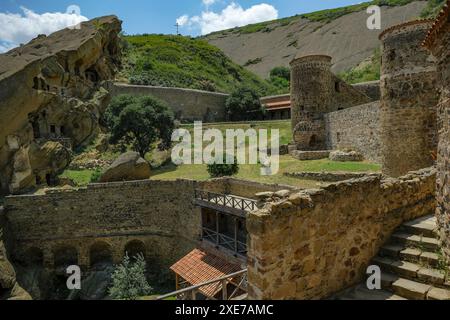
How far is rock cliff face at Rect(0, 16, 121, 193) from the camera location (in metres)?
21.5

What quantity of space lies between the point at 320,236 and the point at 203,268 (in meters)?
11.3

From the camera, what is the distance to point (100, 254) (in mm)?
20141

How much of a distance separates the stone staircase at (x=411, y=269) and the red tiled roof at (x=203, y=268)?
9055 millimetres

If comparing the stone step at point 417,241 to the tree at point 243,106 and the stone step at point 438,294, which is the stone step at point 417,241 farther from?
the tree at point 243,106

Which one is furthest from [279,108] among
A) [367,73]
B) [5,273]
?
[5,273]

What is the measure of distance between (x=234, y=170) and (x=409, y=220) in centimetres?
1501

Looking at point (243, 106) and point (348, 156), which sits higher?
point (243, 106)

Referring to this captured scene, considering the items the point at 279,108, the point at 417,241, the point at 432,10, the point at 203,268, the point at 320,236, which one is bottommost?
the point at 203,268

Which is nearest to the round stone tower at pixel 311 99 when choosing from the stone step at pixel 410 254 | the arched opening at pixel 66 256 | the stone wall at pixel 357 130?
the stone wall at pixel 357 130

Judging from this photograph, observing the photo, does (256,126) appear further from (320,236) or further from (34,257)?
(320,236)

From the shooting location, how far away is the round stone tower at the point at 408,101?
1253 centimetres

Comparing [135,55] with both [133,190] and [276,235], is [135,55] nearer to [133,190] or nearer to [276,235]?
[133,190]

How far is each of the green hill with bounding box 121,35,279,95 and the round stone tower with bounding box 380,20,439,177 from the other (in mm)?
34086

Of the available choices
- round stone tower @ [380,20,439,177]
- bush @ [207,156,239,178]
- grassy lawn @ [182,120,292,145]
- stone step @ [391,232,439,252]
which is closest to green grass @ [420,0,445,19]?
grassy lawn @ [182,120,292,145]
